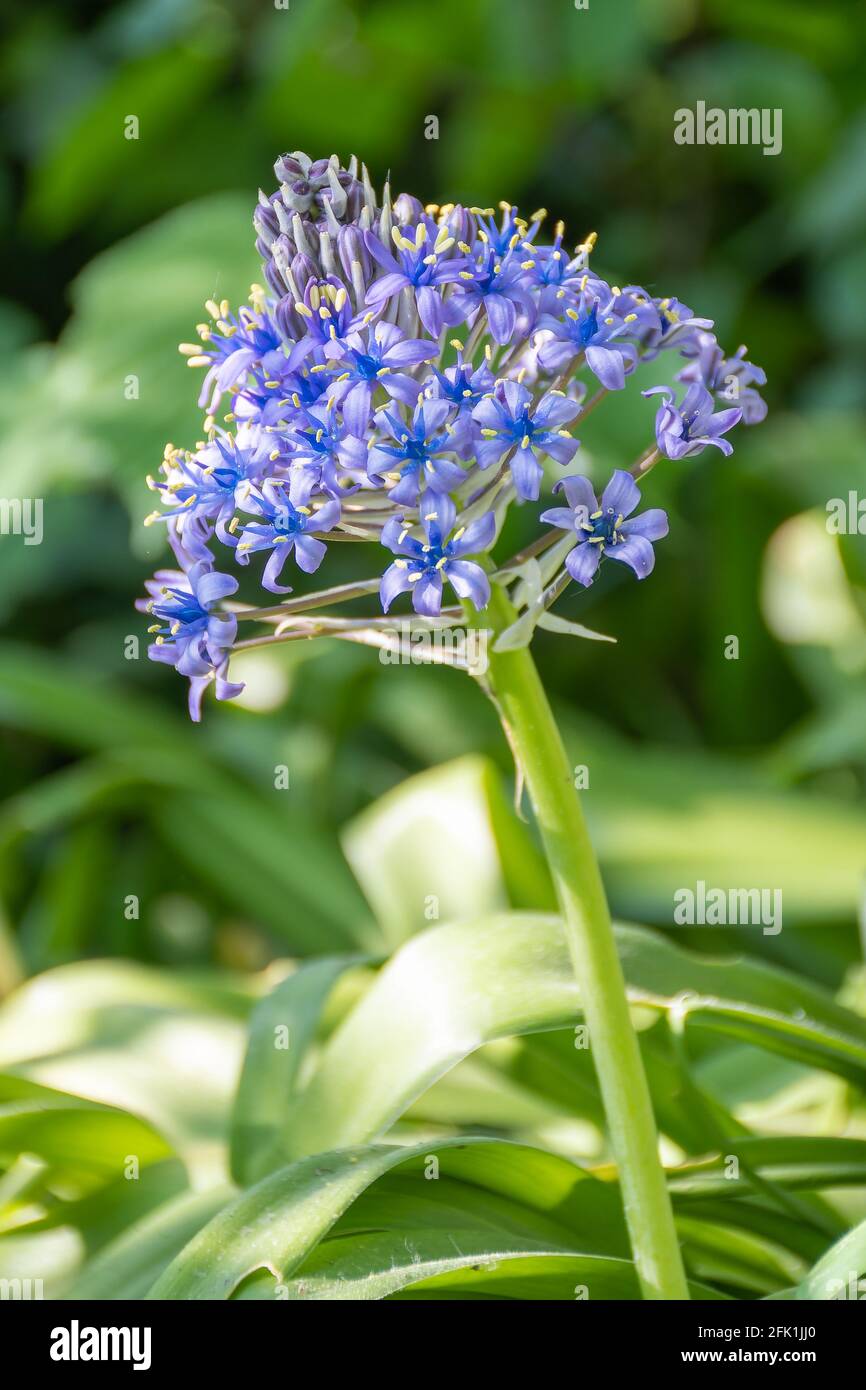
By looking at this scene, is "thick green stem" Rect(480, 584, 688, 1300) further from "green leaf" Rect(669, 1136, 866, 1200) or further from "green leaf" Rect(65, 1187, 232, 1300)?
"green leaf" Rect(65, 1187, 232, 1300)

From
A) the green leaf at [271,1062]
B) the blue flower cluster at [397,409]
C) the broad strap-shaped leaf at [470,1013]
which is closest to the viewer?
the blue flower cluster at [397,409]

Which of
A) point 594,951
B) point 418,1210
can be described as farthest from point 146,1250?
point 594,951

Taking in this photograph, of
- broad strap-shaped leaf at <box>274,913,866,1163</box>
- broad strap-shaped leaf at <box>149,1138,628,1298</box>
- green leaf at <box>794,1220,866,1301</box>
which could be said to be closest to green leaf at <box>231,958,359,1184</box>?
broad strap-shaped leaf at <box>274,913,866,1163</box>

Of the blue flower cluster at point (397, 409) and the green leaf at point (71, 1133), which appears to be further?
the green leaf at point (71, 1133)

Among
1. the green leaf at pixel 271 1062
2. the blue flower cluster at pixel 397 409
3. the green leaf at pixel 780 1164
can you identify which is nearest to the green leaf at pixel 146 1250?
the green leaf at pixel 271 1062

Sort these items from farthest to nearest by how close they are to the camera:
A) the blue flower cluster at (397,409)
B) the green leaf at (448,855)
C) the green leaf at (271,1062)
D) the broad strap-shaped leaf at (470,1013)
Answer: the green leaf at (448,855) → the green leaf at (271,1062) → the broad strap-shaped leaf at (470,1013) → the blue flower cluster at (397,409)

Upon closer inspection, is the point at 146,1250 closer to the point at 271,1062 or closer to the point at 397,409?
the point at 271,1062

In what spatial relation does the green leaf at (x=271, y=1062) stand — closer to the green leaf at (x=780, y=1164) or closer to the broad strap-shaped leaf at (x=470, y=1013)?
the broad strap-shaped leaf at (x=470, y=1013)
